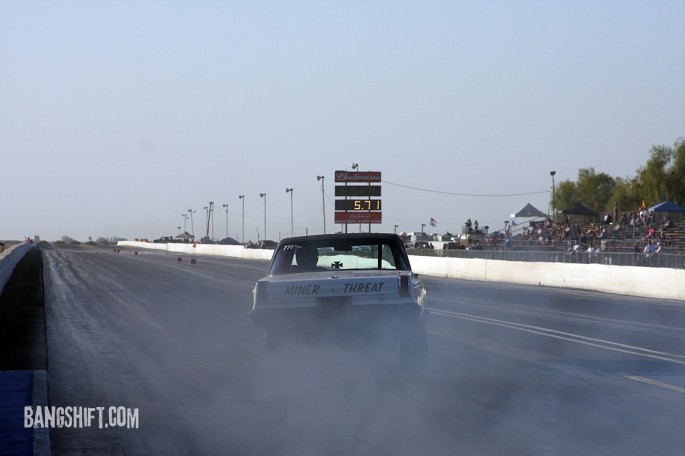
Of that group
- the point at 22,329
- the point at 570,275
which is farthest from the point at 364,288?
the point at 570,275

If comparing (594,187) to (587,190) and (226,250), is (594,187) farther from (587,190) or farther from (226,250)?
(226,250)

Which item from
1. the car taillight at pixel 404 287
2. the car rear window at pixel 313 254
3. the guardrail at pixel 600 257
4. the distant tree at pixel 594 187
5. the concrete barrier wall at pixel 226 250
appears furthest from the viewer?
the distant tree at pixel 594 187

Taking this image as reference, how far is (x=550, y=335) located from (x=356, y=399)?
711 centimetres

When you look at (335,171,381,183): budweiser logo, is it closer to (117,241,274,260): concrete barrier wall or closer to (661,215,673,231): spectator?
(661,215,673,231): spectator

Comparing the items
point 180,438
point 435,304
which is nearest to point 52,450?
point 180,438

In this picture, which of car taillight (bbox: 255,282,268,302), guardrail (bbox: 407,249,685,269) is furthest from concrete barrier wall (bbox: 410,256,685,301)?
car taillight (bbox: 255,282,268,302)

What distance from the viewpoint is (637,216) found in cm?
5128

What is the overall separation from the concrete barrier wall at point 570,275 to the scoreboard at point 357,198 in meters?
6.16

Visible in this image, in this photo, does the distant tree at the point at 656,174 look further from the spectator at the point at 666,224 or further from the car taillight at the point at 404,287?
the car taillight at the point at 404,287

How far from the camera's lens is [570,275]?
1291 inches

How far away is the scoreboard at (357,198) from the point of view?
180 feet
